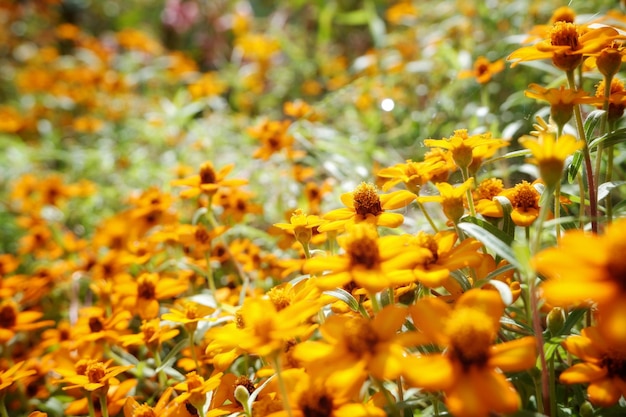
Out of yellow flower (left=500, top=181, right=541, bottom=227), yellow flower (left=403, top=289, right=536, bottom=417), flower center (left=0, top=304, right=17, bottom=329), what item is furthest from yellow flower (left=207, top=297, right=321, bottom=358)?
flower center (left=0, top=304, right=17, bottom=329)

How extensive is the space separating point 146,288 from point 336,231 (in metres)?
0.38

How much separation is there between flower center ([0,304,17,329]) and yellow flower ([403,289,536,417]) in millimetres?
811

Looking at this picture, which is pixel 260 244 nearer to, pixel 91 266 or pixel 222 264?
pixel 222 264

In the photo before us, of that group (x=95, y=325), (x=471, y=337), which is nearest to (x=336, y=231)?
(x=471, y=337)

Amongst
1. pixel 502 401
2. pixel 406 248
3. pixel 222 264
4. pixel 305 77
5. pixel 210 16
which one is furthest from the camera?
pixel 210 16

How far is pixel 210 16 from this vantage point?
12.3ft

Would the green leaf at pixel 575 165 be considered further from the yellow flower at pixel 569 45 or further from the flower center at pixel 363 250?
the flower center at pixel 363 250

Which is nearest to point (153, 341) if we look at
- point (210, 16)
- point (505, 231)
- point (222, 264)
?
point (222, 264)

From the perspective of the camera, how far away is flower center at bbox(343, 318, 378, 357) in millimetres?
463

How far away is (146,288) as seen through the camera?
0.89 metres

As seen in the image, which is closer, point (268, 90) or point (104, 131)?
point (104, 131)

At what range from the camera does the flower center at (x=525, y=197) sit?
0.65 metres

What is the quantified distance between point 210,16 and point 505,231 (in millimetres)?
3545

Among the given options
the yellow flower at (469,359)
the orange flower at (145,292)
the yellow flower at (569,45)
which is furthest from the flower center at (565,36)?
the orange flower at (145,292)
